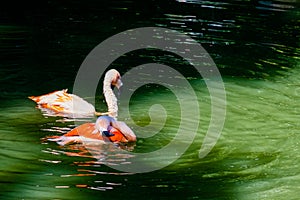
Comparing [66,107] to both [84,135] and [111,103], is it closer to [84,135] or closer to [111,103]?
[111,103]

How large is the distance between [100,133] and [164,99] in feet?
7.24

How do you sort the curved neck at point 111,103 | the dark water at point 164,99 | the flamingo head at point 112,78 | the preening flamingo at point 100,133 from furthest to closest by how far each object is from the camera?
the flamingo head at point 112,78 < the curved neck at point 111,103 < the preening flamingo at point 100,133 < the dark water at point 164,99

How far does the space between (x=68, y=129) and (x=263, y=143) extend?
2107 mm

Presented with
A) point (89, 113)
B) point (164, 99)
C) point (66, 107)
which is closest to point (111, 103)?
point (89, 113)

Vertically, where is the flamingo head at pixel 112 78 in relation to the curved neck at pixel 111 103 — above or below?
above

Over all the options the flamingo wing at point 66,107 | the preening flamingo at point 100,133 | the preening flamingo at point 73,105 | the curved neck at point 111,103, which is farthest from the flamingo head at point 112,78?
the preening flamingo at point 100,133

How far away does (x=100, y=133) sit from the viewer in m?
6.31

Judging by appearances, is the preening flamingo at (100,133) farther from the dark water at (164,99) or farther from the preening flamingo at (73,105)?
the preening flamingo at (73,105)

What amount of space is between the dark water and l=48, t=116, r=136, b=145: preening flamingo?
9 centimetres

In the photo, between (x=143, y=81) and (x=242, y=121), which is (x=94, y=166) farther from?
(x=143, y=81)

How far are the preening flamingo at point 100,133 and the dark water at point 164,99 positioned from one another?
0.09 m

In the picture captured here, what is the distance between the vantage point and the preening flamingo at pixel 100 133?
20.7 ft

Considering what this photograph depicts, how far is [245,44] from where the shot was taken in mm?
11836

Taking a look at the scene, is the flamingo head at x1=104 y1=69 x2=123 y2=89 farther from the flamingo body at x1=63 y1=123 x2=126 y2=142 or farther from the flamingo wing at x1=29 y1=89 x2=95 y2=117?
the flamingo body at x1=63 y1=123 x2=126 y2=142
